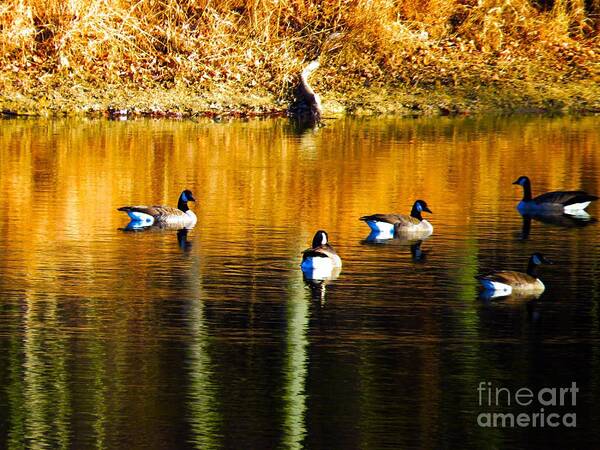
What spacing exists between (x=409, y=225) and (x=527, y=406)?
10203 millimetres

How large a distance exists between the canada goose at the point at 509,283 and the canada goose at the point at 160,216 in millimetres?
7004

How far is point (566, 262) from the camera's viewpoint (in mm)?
21719

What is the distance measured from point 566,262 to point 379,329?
5.63 meters

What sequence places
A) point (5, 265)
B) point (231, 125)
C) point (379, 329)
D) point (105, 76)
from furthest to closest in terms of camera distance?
point (105, 76) → point (231, 125) → point (5, 265) → point (379, 329)

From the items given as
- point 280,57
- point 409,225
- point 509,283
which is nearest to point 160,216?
point 409,225

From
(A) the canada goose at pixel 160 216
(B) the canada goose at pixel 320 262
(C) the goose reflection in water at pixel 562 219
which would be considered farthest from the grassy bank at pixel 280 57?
(B) the canada goose at pixel 320 262

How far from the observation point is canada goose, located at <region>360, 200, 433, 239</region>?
24.0m

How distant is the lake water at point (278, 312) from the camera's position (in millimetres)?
13555

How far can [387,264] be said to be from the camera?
21422mm

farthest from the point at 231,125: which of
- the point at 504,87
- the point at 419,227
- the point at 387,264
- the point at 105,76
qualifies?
the point at 387,264

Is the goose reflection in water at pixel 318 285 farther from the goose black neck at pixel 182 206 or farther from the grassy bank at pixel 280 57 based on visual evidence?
the grassy bank at pixel 280 57

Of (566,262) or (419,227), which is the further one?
(419,227)

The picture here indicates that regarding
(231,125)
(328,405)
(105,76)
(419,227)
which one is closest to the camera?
(328,405)

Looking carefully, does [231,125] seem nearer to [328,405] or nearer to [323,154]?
[323,154]
